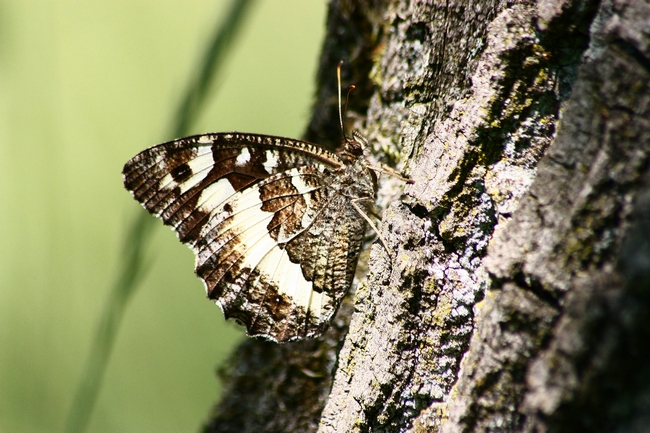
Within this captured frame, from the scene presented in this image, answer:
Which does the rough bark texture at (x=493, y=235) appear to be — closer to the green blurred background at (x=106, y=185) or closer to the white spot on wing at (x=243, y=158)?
the white spot on wing at (x=243, y=158)

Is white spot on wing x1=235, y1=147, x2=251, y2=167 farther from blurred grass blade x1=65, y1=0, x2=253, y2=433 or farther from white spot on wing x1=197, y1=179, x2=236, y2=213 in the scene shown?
blurred grass blade x1=65, y1=0, x2=253, y2=433

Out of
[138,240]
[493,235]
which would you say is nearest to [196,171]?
[138,240]

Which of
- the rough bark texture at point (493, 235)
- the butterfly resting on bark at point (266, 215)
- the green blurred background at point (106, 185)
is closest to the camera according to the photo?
the rough bark texture at point (493, 235)

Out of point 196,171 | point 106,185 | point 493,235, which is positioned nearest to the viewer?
point 493,235

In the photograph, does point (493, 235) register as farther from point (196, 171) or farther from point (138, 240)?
point (196, 171)

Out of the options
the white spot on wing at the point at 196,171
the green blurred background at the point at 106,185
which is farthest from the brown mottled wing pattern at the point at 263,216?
the green blurred background at the point at 106,185
